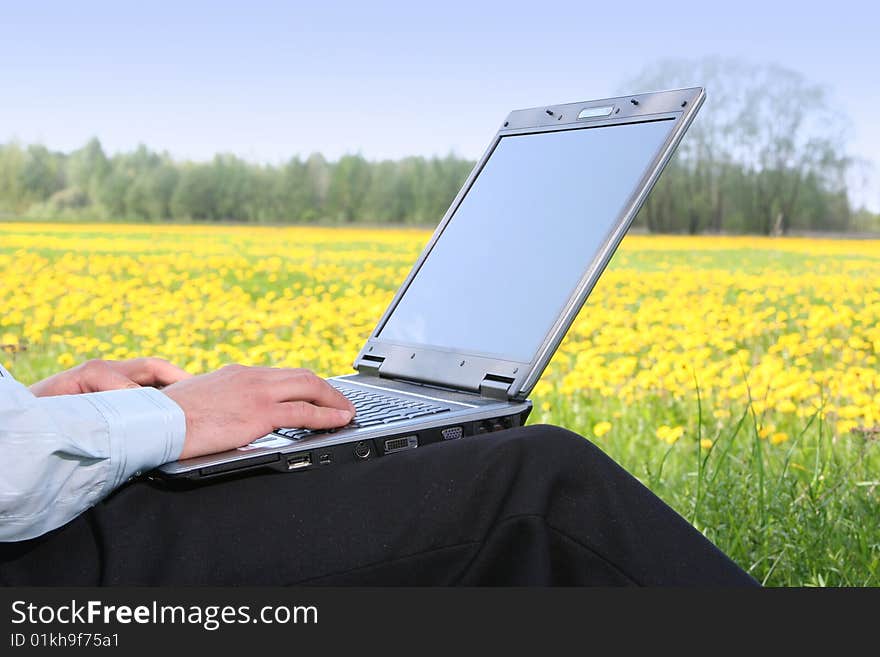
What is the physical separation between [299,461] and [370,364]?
0.78 metres

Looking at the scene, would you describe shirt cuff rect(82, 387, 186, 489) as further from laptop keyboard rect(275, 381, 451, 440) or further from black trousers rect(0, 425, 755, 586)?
laptop keyboard rect(275, 381, 451, 440)

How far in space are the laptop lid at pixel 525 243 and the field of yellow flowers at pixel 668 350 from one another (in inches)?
34.9

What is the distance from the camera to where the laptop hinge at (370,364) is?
201cm

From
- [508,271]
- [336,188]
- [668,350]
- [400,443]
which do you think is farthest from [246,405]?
[336,188]

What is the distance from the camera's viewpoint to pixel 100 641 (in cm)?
110

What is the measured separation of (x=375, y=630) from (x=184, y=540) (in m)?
0.24

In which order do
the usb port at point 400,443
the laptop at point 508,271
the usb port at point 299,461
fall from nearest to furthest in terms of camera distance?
Result: the usb port at point 299,461, the usb port at point 400,443, the laptop at point 508,271

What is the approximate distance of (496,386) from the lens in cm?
169

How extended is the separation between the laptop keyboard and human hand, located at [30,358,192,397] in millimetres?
309

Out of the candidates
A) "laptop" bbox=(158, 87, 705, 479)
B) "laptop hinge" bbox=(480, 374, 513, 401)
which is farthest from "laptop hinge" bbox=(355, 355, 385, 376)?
"laptop hinge" bbox=(480, 374, 513, 401)

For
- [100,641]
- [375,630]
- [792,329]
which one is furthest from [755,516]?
[792,329]

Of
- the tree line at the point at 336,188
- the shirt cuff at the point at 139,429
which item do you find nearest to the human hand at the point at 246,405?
the shirt cuff at the point at 139,429

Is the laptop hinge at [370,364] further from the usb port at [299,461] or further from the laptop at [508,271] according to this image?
the usb port at [299,461]

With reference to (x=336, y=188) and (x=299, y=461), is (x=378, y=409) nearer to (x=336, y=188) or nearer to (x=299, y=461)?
(x=299, y=461)
